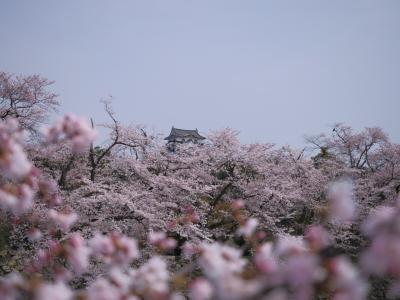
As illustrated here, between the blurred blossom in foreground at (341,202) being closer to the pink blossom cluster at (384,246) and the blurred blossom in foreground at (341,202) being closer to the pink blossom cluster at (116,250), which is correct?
the pink blossom cluster at (384,246)

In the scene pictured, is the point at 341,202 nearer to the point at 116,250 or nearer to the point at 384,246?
the point at 384,246

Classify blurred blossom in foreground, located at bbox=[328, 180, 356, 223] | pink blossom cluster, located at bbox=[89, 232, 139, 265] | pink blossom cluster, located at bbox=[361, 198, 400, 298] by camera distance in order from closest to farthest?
pink blossom cluster, located at bbox=[361, 198, 400, 298] < blurred blossom in foreground, located at bbox=[328, 180, 356, 223] < pink blossom cluster, located at bbox=[89, 232, 139, 265]

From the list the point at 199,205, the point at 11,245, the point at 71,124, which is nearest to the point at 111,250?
the point at 71,124

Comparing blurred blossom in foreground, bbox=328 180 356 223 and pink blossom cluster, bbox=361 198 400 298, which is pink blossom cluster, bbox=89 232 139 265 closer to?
blurred blossom in foreground, bbox=328 180 356 223

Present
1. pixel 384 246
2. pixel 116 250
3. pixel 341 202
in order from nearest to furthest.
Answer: pixel 384 246 < pixel 341 202 < pixel 116 250

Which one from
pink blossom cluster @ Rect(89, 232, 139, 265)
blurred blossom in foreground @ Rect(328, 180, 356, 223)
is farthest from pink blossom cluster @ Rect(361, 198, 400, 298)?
pink blossom cluster @ Rect(89, 232, 139, 265)

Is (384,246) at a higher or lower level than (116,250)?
lower

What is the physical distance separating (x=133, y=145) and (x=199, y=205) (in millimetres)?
3622

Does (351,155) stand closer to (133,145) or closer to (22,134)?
(133,145)

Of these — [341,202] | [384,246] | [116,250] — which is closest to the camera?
[384,246]

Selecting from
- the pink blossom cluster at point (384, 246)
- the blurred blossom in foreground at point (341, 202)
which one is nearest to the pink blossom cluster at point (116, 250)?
the blurred blossom in foreground at point (341, 202)

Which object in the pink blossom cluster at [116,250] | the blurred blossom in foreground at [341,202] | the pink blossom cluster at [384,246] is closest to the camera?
the pink blossom cluster at [384,246]

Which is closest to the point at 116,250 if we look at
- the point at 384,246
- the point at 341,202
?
the point at 341,202

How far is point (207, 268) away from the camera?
248 cm
